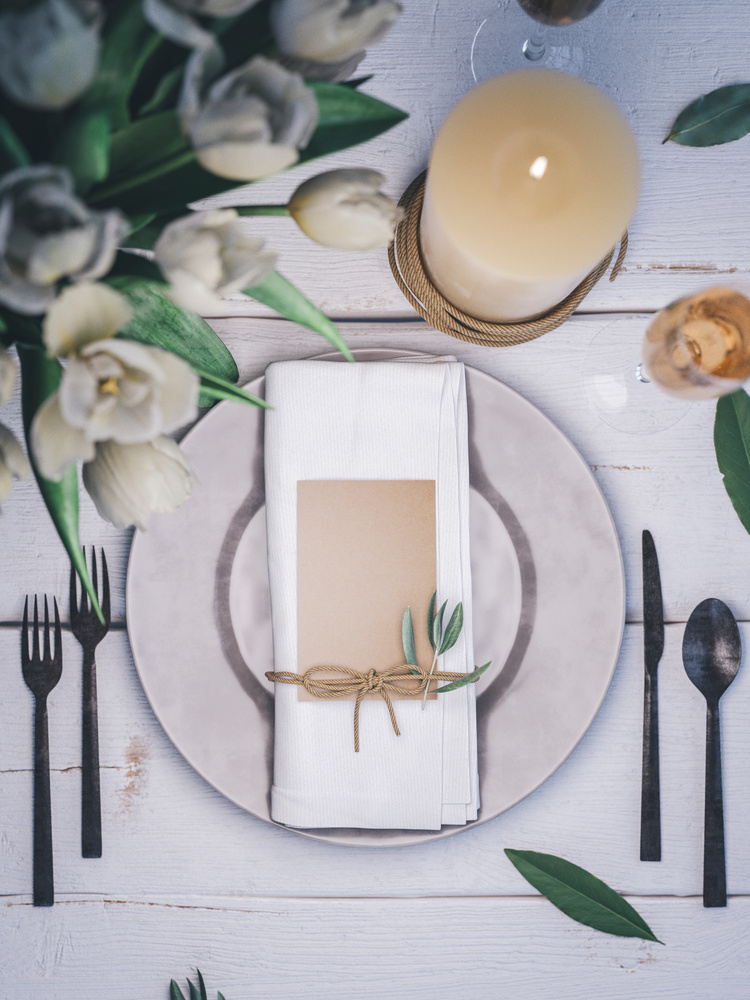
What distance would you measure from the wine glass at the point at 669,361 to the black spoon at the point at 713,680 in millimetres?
197

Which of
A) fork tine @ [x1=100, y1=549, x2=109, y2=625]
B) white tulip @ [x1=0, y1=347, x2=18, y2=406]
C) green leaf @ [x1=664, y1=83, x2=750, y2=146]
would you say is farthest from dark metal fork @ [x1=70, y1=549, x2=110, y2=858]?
green leaf @ [x1=664, y1=83, x2=750, y2=146]

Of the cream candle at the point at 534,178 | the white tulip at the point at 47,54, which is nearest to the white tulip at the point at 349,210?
the white tulip at the point at 47,54

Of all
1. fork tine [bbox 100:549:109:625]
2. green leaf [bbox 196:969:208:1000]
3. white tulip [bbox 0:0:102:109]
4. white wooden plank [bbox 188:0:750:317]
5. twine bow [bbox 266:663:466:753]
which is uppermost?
white wooden plank [bbox 188:0:750:317]

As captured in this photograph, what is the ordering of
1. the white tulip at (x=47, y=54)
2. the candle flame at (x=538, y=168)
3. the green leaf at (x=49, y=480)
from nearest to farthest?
1. the white tulip at (x=47, y=54)
2. the green leaf at (x=49, y=480)
3. the candle flame at (x=538, y=168)

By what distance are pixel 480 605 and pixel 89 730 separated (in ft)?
1.27

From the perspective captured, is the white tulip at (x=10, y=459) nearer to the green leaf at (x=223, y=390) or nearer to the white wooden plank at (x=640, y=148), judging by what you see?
the green leaf at (x=223, y=390)

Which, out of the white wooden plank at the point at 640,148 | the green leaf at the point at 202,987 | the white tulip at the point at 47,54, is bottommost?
the green leaf at the point at 202,987

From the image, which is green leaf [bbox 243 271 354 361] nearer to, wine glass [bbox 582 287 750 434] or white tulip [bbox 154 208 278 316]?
white tulip [bbox 154 208 278 316]

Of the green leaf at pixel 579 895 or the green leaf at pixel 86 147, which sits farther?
the green leaf at pixel 579 895

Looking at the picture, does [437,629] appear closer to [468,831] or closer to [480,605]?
[480,605]

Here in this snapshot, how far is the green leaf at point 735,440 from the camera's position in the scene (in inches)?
25.0

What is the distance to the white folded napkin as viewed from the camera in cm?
60

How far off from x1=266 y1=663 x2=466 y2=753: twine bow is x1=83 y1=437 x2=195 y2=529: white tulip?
0.33 m

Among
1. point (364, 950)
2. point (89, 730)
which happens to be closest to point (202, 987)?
point (364, 950)
